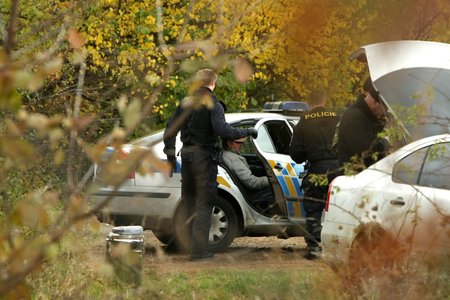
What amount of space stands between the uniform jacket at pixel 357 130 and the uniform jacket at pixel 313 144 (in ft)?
5.05

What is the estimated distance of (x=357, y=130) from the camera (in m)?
10.2

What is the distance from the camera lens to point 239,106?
22.7 metres

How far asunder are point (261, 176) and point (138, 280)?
564 centimetres

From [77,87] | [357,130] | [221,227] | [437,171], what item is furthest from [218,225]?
[77,87]

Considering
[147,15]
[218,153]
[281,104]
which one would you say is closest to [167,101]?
[147,15]

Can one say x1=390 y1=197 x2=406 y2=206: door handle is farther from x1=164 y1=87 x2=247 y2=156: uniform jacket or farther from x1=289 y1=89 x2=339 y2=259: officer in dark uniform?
x1=289 y1=89 x2=339 y2=259: officer in dark uniform

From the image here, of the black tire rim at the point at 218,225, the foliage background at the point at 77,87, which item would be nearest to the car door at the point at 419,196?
the foliage background at the point at 77,87

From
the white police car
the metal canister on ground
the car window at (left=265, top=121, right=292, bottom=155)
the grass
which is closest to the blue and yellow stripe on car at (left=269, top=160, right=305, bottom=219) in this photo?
the car window at (left=265, top=121, right=292, bottom=155)

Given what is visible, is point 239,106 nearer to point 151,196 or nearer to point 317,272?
point 151,196

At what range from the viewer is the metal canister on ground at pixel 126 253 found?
13.0 ft

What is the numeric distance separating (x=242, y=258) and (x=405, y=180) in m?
4.34

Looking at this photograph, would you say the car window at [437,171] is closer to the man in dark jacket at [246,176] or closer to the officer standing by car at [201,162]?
the officer standing by car at [201,162]

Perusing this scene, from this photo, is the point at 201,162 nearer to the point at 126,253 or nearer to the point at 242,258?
the point at 242,258

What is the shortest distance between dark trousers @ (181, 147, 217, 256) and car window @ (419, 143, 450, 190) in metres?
3.52
